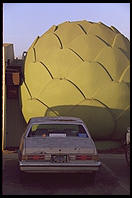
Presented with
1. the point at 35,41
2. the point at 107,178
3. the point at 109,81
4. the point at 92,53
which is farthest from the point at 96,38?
the point at 107,178

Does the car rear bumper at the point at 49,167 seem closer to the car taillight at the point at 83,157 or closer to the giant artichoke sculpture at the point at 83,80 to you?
the car taillight at the point at 83,157

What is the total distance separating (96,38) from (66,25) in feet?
4.51

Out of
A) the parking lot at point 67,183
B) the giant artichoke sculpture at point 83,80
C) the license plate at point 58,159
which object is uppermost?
the giant artichoke sculpture at point 83,80

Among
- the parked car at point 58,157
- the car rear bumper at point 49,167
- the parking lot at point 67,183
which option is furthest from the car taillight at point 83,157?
the parking lot at point 67,183

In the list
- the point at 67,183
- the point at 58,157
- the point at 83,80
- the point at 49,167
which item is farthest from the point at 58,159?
the point at 83,80

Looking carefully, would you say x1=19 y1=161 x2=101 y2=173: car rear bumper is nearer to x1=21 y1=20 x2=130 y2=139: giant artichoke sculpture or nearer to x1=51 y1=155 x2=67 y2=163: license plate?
x1=51 y1=155 x2=67 y2=163: license plate

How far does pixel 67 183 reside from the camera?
21.6 feet

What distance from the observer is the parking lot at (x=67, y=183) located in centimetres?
589

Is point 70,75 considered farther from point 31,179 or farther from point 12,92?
point 31,179

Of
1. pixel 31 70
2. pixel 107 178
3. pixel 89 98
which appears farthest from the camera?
pixel 31 70

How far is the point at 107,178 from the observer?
722cm

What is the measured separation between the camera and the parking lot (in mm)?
5891

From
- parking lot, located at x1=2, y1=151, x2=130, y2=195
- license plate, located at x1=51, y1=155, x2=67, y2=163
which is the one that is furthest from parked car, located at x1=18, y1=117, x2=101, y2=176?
parking lot, located at x1=2, y1=151, x2=130, y2=195

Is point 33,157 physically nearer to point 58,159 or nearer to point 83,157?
point 58,159
